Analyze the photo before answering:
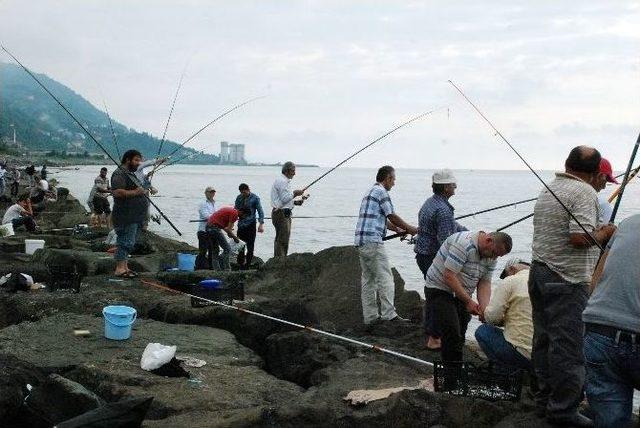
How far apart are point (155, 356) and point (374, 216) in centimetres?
301

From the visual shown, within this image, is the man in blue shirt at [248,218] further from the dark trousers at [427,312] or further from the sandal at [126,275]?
the dark trousers at [427,312]

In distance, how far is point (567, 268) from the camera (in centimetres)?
428

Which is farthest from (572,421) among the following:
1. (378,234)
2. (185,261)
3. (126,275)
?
(185,261)

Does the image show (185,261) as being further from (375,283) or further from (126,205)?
(375,283)

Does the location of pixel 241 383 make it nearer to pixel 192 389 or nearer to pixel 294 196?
pixel 192 389

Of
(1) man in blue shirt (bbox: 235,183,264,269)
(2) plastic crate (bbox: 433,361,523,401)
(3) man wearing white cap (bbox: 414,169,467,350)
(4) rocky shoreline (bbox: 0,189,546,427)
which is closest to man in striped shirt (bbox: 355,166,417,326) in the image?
(4) rocky shoreline (bbox: 0,189,546,427)

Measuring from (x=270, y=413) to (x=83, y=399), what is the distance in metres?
1.23

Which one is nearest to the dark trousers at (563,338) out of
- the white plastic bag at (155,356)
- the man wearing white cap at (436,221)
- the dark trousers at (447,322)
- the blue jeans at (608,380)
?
the blue jeans at (608,380)

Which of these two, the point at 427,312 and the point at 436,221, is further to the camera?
the point at 436,221

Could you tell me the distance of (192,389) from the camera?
5121mm

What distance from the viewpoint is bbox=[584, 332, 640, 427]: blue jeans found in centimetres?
342

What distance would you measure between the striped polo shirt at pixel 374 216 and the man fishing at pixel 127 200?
2.85 metres

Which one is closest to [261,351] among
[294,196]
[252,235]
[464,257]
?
[464,257]

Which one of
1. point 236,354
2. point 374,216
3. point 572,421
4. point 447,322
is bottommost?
point 236,354
